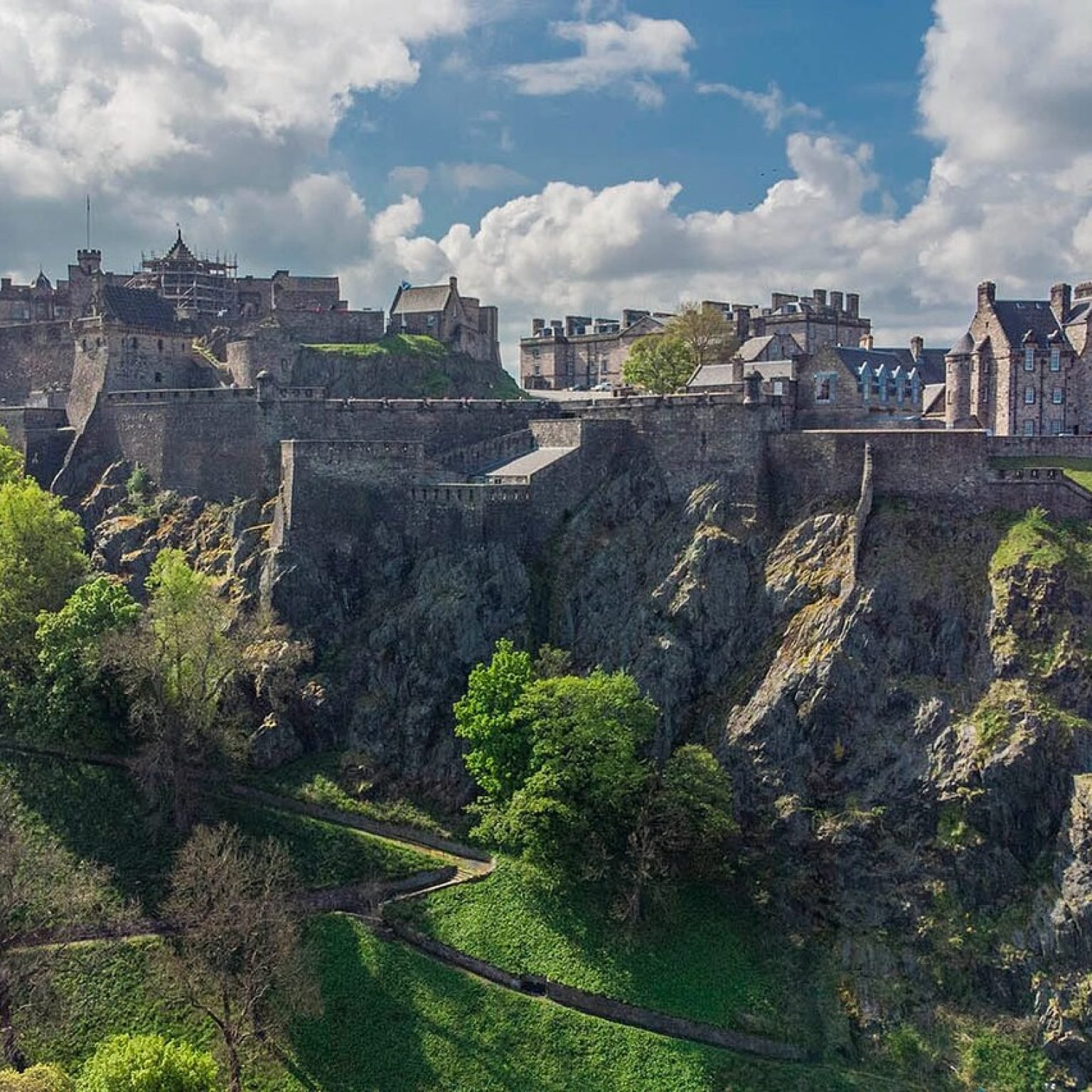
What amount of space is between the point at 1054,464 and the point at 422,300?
145ft

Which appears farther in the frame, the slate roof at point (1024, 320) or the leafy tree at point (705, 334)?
the leafy tree at point (705, 334)

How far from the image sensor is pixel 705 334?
80.2m

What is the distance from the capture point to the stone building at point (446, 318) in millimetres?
83875

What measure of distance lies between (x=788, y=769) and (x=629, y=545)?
42.5 feet

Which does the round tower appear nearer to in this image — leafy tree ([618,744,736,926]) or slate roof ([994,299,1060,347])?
slate roof ([994,299,1060,347])

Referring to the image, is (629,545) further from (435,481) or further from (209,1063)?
(209,1063)

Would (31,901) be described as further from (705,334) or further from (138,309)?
(705,334)

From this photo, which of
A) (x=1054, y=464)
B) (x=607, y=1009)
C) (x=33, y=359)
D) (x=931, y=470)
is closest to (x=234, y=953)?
(x=607, y=1009)

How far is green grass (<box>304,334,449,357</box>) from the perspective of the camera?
260ft

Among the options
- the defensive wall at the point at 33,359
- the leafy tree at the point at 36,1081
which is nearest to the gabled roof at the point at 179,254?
the defensive wall at the point at 33,359

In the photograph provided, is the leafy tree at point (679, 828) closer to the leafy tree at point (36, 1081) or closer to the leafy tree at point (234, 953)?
the leafy tree at point (234, 953)

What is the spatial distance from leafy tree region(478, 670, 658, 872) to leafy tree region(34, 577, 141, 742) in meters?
16.4

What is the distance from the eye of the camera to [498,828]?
49438 mm

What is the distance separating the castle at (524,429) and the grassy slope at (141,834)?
38.0ft
